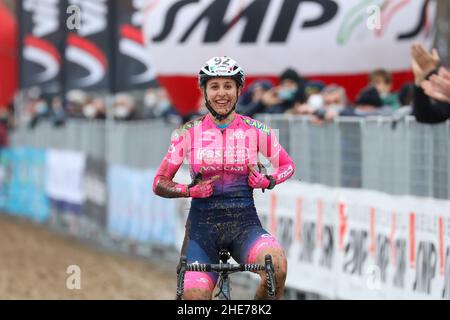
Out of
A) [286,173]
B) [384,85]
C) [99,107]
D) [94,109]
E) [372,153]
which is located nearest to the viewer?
[286,173]

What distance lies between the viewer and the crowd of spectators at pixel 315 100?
38.4ft

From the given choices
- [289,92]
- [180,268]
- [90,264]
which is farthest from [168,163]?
[90,264]

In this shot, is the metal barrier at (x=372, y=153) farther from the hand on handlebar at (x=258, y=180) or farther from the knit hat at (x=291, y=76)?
the hand on handlebar at (x=258, y=180)

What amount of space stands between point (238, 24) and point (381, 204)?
5.65 m

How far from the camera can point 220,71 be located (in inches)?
373

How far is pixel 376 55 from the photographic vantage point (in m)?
18.1

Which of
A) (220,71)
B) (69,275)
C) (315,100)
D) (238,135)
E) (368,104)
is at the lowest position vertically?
(69,275)

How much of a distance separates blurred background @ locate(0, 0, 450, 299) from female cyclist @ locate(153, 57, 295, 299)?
2.65m

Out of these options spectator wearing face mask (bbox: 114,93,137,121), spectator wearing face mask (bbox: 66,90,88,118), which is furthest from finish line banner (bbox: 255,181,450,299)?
spectator wearing face mask (bbox: 66,90,88,118)

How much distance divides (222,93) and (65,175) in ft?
64.6

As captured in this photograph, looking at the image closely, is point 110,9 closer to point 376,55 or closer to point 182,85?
point 182,85

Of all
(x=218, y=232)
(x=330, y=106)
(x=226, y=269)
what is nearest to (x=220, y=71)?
(x=218, y=232)

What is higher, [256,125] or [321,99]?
[321,99]

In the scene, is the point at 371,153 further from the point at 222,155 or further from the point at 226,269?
the point at 226,269
